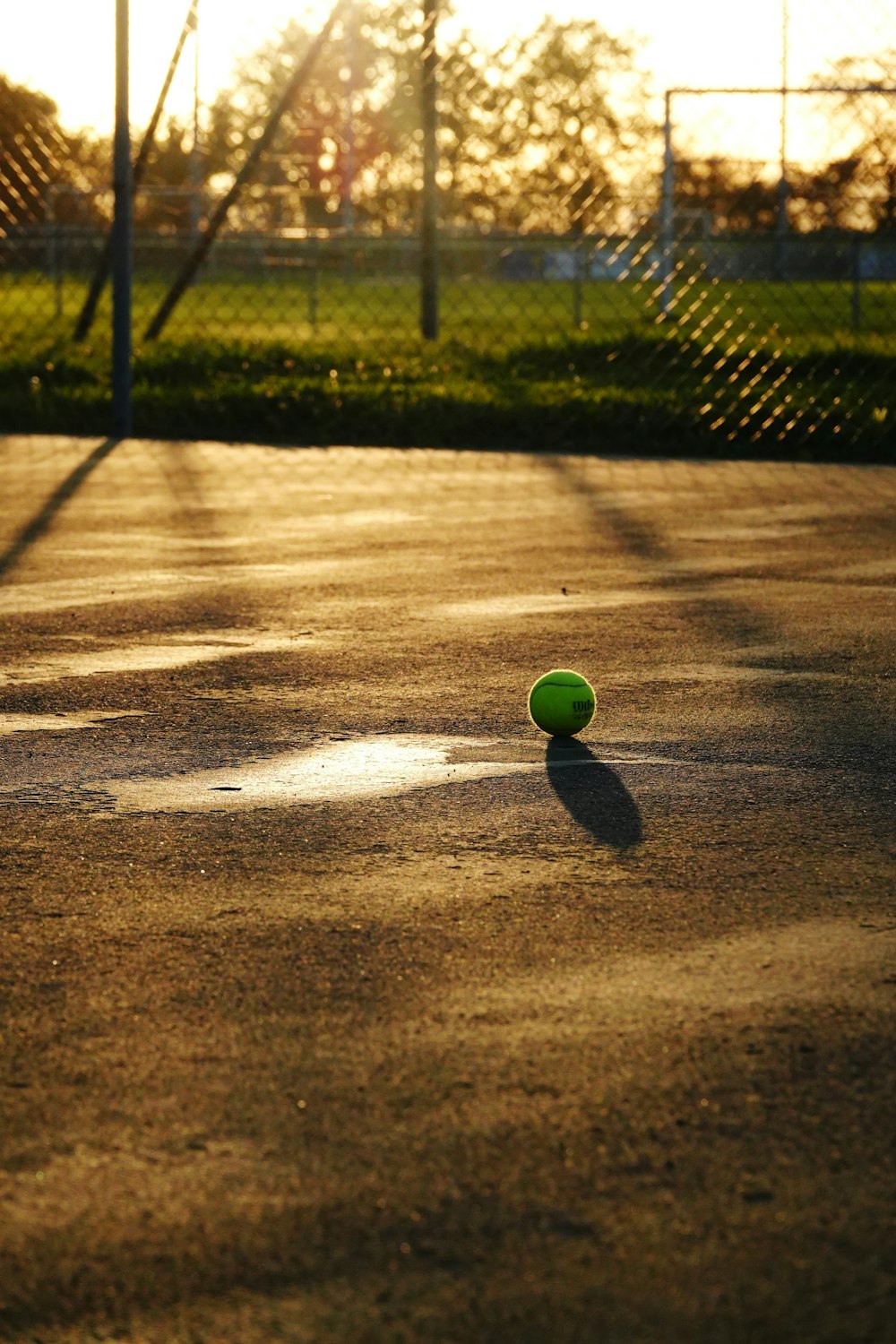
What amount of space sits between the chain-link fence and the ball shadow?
7.64 m

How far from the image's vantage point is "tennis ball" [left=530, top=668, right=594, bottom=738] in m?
4.97

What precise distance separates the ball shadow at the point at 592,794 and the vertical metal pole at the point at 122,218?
796 cm

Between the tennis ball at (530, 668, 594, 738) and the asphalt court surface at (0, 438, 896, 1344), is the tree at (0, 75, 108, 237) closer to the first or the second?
the asphalt court surface at (0, 438, 896, 1344)

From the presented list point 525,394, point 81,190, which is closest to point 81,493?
point 525,394

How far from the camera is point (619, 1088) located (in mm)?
2816

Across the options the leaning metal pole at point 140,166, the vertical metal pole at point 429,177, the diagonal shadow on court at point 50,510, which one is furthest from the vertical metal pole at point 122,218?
the vertical metal pole at point 429,177

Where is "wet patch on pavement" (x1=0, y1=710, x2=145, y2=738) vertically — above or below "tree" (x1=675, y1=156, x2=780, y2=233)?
below

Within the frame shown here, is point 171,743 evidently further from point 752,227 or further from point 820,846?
point 752,227

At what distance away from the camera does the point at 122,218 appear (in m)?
12.2

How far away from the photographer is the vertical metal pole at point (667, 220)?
577 inches

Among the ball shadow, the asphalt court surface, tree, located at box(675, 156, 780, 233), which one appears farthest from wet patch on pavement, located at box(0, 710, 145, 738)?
tree, located at box(675, 156, 780, 233)

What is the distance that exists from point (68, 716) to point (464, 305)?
22562mm

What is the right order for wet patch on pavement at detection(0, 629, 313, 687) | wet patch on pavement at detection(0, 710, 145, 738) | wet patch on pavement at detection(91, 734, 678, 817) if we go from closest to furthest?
1. wet patch on pavement at detection(91, 734, 678, 817)
2. wet patch on pavement at detection(0, 710, 145, 738)
3. wet patch on pavement at detection(0, 629, 313, 687)

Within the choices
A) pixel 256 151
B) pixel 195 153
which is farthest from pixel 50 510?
pixel 195 153
